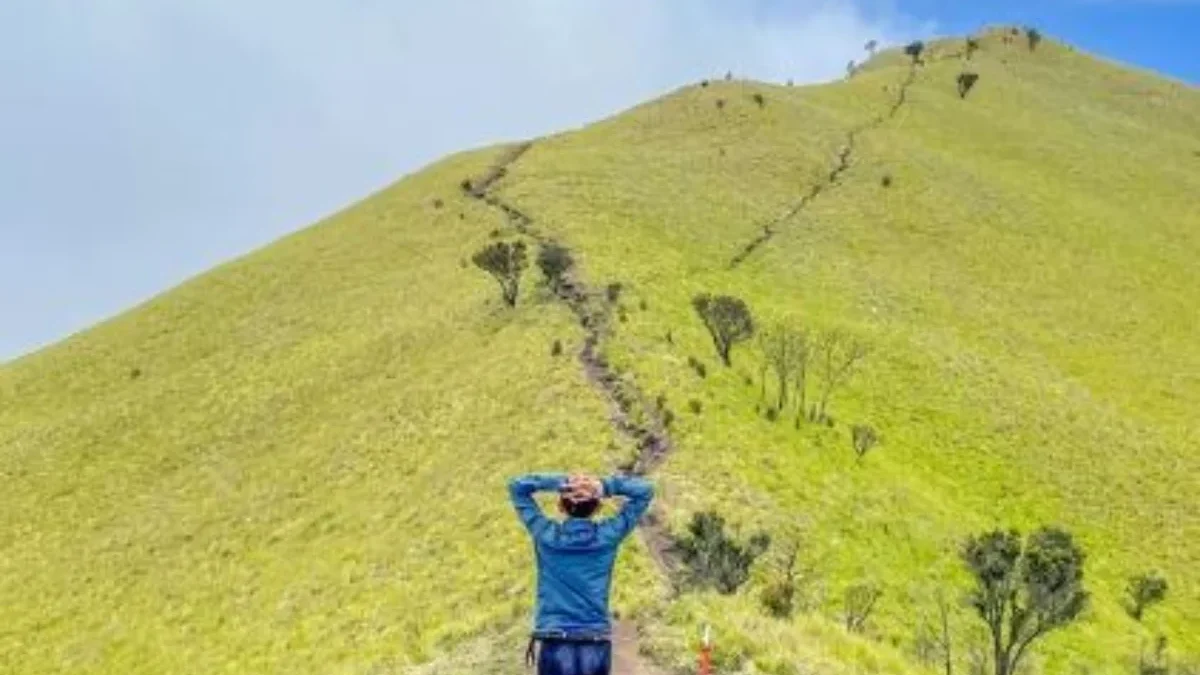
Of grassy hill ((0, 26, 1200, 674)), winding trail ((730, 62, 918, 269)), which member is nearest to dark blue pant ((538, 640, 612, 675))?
grassy hill ((0, 26, 1200, 674))

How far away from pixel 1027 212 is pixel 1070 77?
50168 millimetres

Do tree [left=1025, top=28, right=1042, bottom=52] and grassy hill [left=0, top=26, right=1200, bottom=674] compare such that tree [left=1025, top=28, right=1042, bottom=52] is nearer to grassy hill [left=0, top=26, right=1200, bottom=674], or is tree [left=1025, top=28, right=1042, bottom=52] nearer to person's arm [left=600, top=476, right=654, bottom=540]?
grassy hill [left=0, top=26, right=1200, bottom=674]

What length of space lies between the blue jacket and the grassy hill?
6.95 m

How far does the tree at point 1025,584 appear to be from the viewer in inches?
1379

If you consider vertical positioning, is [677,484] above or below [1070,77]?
below

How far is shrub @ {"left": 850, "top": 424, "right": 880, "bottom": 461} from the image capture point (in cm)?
5222

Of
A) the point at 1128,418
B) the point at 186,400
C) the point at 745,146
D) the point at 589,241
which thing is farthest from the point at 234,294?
the point at 1128,418

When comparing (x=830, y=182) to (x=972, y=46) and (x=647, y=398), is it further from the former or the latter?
(x=972, y=46)

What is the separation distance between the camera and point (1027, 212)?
93.1 metres

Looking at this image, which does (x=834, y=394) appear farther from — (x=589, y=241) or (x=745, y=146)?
(x=745, y=146)

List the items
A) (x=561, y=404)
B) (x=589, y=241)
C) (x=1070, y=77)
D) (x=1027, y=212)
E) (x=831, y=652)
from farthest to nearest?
(x=1070, y=77), (x=1027, y=212), (x=589, y=241), (x=561, y=404), (x=831, y=652)

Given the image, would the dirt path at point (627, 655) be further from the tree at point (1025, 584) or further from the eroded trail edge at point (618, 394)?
the tree at point (1025, 584)

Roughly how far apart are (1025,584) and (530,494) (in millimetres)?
26566

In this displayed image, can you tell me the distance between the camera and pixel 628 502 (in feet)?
42.1
